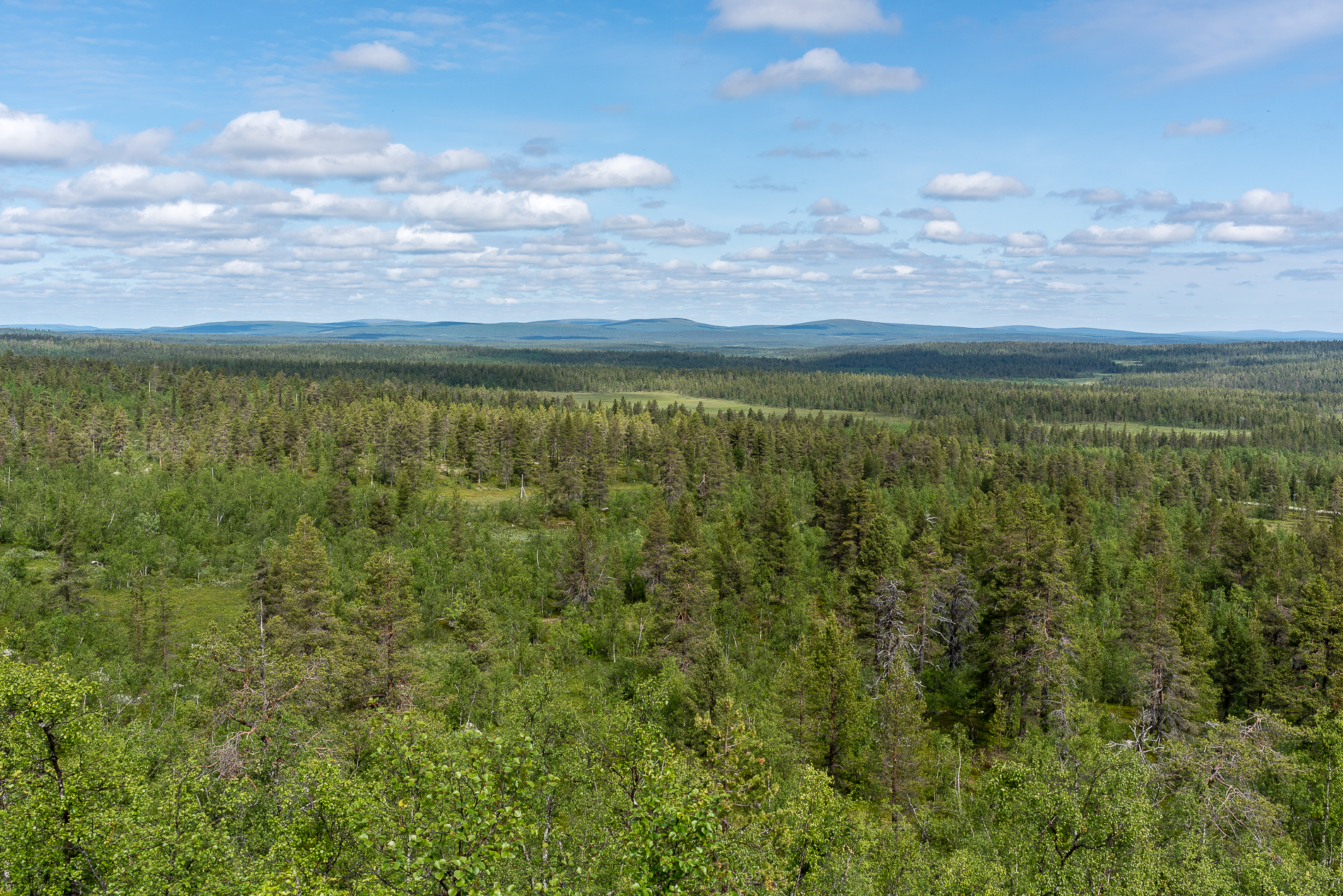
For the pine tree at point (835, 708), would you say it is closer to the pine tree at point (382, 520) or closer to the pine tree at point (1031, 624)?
the pine tree at point (1031, 624)

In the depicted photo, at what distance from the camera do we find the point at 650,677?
5050 cm

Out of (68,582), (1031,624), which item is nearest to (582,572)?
(1031,624)

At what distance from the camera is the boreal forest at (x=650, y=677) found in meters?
18.6

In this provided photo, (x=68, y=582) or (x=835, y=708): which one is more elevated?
(x=835, y=708)

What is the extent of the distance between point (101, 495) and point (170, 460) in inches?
735

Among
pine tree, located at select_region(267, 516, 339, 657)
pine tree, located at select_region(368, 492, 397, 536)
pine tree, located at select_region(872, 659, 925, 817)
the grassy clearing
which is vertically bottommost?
the grassy clearing

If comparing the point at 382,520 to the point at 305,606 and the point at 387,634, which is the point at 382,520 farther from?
the point at 387,634

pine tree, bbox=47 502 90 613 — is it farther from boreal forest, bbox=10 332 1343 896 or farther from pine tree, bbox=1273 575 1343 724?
pine tree, bbox=1273 575 1343 724

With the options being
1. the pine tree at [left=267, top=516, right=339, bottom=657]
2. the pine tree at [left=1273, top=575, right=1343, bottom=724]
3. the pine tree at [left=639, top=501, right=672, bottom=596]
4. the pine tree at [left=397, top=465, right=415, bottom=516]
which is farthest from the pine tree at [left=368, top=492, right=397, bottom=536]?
the pine tree at [left=1273, top=575, right=1343, bottom=724]

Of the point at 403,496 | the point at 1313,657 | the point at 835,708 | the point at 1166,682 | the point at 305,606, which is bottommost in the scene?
the point at 835,708

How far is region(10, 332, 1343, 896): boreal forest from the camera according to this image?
18.6 metres

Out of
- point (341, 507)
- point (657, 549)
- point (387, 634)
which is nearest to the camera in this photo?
point (387, 634)

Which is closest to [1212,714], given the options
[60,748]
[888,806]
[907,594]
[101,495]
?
[907,594]

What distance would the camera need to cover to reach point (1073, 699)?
4784cm
